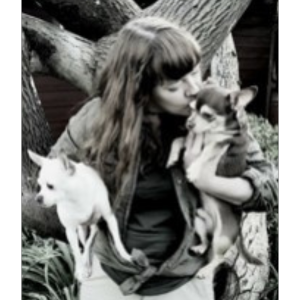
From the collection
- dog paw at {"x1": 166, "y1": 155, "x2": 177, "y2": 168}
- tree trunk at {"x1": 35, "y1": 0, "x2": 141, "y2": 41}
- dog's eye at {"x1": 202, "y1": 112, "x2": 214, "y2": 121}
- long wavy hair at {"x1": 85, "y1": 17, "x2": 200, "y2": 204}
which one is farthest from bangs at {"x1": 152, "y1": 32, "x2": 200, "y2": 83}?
tree trunk at {"x1": 35, "y1": 0, "x2": 141, "y2": 41}

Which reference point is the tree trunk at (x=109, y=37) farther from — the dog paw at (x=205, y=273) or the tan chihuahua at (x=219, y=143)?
the dog paw at (x=205, y=273)

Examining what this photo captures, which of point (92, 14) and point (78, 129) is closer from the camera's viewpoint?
point (78, 129)

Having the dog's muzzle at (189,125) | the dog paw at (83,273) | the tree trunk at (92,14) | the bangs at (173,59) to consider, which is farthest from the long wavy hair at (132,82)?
the tree trunk at (92,14)

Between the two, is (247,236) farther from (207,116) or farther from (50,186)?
(50,186)

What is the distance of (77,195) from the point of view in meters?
2.31

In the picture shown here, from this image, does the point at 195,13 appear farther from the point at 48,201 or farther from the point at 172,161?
the point at 48,201

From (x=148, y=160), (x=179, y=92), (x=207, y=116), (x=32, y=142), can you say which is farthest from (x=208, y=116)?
(x=32, y=142)

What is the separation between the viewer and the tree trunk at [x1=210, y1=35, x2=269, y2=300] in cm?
275

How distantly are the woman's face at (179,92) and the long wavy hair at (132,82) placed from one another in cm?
2

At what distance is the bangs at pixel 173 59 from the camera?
222 centimetres

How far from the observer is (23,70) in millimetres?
2787

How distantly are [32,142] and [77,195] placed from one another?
23.2 inches
